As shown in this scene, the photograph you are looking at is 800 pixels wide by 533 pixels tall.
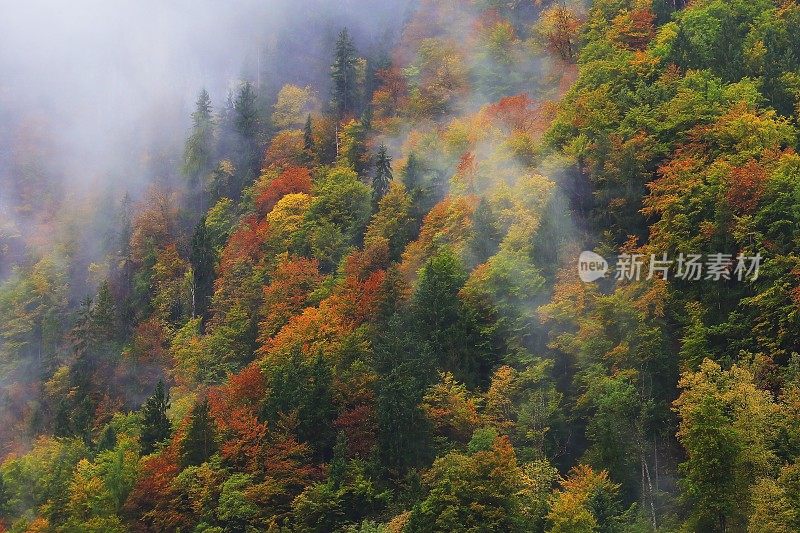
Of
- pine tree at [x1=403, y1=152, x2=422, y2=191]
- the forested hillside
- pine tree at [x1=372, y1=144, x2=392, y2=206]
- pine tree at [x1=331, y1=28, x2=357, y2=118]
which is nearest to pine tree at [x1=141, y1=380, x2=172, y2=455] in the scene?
the forested hillside

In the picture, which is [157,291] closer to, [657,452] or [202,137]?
[202,137]

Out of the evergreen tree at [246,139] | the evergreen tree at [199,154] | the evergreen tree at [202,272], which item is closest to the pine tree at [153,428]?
the evergreen tree at [202,272]

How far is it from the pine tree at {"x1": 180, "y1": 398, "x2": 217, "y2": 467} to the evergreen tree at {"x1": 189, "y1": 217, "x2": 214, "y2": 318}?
29.0 meters

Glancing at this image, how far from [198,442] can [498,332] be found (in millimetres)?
→ 19148

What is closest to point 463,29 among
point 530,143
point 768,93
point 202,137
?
point 202,137

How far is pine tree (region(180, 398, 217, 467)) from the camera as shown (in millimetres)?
53188

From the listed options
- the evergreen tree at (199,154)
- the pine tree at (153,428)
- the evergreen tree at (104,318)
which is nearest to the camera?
the pine tree at (153,428)

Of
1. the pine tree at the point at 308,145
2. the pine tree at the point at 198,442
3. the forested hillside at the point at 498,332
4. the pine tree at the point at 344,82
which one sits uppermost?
the pine tree at the point at 344,82

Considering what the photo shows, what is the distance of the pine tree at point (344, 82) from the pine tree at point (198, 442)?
5470cm

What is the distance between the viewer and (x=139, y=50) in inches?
5728

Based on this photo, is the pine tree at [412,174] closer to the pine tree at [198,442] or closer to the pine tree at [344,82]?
the pine tree at [198,442]

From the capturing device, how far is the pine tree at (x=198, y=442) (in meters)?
53.2

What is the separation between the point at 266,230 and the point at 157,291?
16.0 meters

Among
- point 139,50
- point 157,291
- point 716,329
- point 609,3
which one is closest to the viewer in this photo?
point 716,329
